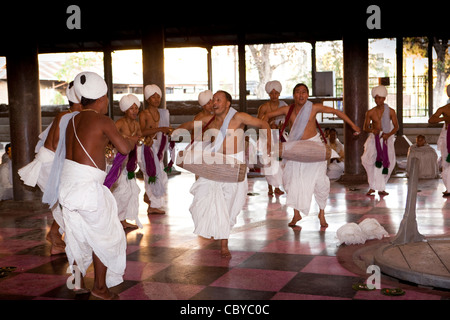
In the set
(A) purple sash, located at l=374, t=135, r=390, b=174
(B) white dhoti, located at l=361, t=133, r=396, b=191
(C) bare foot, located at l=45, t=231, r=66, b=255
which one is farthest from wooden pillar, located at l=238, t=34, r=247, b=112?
(C) bare foot, located at l=45, t=231, r=66, b=255

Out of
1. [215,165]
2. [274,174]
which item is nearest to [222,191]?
[215,165]

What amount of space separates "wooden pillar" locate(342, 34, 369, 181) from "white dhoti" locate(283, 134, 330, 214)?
4.30 m

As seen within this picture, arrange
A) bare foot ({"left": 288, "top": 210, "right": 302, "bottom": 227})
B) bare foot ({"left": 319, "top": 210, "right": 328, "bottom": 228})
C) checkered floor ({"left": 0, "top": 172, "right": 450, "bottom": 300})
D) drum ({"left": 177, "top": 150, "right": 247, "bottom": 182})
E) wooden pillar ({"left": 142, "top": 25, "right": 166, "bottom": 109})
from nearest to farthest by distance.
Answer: checkered floor ({"left": 0, "top": 172, "right": 450, "bottom": 300}) < drum ({"left": 177, "top": 150, "right": 247, "bottom": 182}) < bare foot ({"left": 319, "top": 210, "right": 328, "bottom": 228}) < bare foot ({"left": 288, "top": 210, "right": 302, "bottom": 227}) < wooden pillar ({"left": 142, "top": 25, "right": 166, "bottom": 109})

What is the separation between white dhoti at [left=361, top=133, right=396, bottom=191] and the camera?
10.1 m

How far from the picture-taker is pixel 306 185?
306 inches

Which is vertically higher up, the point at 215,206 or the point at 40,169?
the point at 40,169

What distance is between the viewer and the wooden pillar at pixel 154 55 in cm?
1312

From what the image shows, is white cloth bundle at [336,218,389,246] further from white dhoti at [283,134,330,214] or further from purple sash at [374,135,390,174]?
purple sash at [374,135,390,174]

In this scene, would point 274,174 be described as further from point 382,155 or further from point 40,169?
point 40,169

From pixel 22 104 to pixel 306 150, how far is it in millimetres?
4612

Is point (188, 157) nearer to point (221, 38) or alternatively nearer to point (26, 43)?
point (26, 43)

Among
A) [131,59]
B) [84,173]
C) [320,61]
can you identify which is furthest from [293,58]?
[84,173]

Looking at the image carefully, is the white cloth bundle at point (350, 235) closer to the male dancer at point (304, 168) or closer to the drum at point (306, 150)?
the male dancer at point (304, 168)

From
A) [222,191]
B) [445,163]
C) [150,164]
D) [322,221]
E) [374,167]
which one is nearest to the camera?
[222,191]
